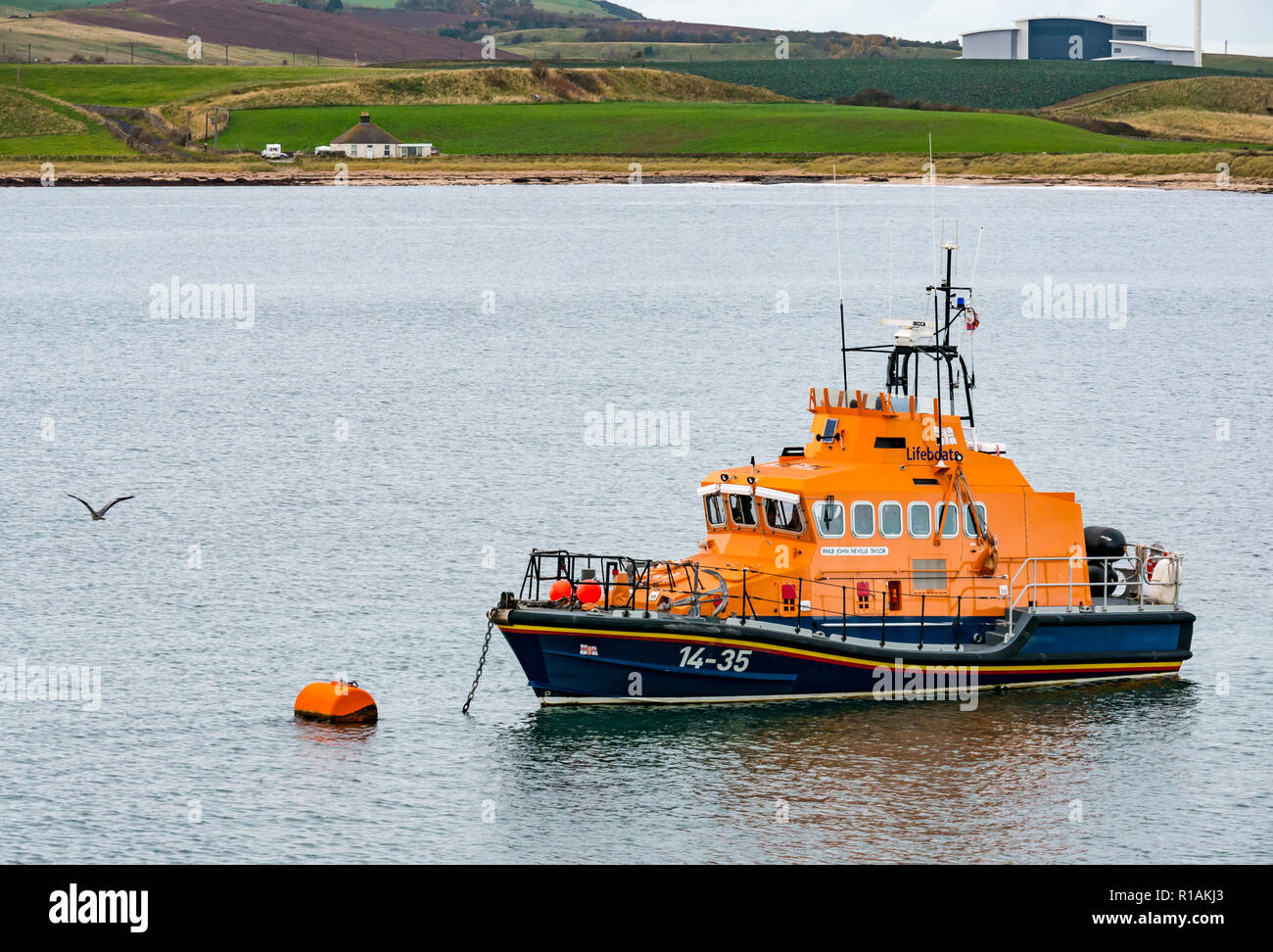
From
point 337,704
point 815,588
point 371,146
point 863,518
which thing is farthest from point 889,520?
point 371,146

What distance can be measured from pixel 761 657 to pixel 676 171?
16473 centimetres

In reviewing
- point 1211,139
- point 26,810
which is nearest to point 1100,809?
point 26,810

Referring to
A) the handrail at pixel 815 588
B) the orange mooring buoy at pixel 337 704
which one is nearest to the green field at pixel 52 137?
the orange mooring buoy at pixel 337 704

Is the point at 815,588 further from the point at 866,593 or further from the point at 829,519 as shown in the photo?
the point at 829,519

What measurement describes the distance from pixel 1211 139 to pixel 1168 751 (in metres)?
172

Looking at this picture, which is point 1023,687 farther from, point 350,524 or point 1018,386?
point 1018,386

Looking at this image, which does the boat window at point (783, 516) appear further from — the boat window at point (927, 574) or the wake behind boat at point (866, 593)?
the boat window at point (927, 574)

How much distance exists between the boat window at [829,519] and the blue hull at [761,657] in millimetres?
1404

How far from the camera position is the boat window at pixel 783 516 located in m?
26.9

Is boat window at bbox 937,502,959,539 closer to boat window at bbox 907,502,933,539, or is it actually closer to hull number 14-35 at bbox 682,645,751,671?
boat window at bbox 907,502,933,539

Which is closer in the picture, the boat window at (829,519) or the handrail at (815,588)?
the handrail at (815,588)

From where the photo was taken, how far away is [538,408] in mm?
57812

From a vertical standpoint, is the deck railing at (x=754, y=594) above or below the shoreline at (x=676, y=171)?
below

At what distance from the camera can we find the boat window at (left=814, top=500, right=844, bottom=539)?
1054 inches
